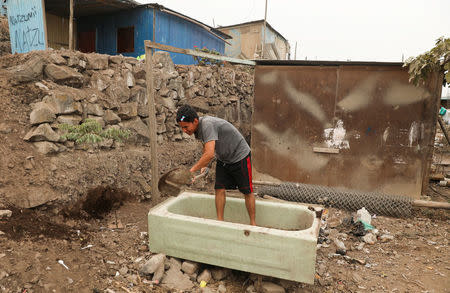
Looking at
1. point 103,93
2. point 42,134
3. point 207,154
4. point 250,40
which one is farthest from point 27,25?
point 250,40

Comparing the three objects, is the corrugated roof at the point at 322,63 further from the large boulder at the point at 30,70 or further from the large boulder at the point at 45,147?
the large boulder at the point at 45,147

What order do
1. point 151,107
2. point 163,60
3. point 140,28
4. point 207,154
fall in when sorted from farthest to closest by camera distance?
point 140,28 → point 163,60 → point 151,107 → point 207,154

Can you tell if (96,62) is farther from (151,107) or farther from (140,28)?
(140,28)

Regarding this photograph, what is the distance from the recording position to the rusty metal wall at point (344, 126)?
512cm

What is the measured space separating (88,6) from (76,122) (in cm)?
607

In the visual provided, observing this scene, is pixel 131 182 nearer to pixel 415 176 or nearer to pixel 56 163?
pixel 56 163

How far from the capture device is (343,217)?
4645 mm

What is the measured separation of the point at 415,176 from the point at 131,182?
4.86m

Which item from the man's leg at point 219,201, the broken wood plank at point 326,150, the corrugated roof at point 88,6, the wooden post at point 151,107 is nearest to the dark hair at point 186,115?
the wooden post at point 151,107

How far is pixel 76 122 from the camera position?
4.32 metres

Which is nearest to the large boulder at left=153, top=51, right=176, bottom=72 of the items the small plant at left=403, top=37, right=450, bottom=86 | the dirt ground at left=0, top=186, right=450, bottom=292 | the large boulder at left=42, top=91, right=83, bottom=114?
the large boulder at left=42, top=91, right=83, bottom=114

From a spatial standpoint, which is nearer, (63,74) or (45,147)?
(45,147)

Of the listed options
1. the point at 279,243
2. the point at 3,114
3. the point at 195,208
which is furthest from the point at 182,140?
the point at 279,243

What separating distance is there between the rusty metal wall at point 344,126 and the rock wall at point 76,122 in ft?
6.13
